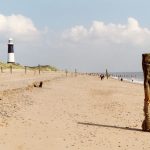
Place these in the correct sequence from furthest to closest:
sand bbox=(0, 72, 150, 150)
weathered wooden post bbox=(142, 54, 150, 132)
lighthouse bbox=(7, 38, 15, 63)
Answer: lighthouse bbox=(7, 38, 15, 63)
weathered wooden post bbox=(142, 54, 150, 132)
sand bbox=(0, 72, 150, 150)

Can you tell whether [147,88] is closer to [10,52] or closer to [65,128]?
[65,128]

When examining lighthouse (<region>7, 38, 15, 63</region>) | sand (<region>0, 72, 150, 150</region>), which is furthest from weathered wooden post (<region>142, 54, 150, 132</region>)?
lighthouse (<region>7, 38, 15, 63</region>)

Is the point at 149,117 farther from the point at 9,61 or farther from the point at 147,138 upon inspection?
the point at 9,61

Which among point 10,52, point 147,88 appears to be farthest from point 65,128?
point 10,52

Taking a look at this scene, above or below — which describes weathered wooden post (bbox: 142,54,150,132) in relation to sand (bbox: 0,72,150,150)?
above

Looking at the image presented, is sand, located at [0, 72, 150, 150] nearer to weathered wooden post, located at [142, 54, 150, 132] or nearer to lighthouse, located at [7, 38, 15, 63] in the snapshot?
weathered wooden post, located at [142, 54, 150, 132]

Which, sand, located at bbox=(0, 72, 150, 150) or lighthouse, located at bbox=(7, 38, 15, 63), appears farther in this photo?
lighthouse, located at bbox=(7, 38, 15, 63)

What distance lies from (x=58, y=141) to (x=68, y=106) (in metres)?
10.3

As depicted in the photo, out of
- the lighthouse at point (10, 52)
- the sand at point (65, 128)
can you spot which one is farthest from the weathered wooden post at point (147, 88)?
the lighthouse at point (10, 52)

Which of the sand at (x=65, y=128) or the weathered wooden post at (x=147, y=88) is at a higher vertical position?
the weathered wooden post at (x=147, y=88)

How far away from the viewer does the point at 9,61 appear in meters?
92.2

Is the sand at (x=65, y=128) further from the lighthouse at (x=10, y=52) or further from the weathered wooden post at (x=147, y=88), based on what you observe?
the lighthouse at (x=10, y=52)

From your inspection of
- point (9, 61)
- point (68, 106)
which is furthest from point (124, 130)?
point (9, 61)

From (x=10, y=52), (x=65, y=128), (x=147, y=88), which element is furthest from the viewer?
(x=10, y=52)
